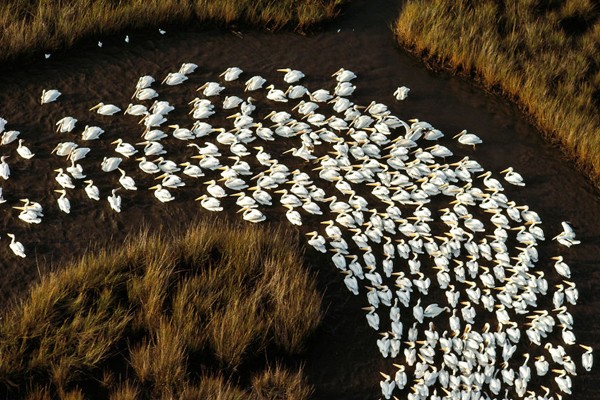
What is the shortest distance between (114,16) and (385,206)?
4099 mm

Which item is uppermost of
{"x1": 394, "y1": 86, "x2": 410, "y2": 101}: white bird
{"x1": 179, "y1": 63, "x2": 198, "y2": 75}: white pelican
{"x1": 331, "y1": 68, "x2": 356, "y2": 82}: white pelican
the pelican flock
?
{"x1": 179, "y1": 63, "x2": 198, "y2": 75}: white pelican

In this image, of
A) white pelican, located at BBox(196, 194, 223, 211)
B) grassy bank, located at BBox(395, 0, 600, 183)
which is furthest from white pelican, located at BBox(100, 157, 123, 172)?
grassy bank, located at BBox(395, 0, 600, 183)

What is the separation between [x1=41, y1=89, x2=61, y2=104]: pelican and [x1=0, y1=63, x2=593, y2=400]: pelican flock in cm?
3

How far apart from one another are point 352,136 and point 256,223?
1670mm

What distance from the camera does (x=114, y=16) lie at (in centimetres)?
916

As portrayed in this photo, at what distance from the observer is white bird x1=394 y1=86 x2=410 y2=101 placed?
355 inches

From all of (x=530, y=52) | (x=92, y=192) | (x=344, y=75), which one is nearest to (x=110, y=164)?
(x=92, y=192)

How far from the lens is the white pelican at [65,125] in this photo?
7.85 metres

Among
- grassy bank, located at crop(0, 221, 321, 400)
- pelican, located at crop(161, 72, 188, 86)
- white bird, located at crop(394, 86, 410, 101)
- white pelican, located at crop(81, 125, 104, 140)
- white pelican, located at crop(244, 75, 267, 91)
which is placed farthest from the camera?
white bird, located at crop(394, 86, 410, 101)

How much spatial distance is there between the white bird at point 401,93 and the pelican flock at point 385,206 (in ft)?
1.07

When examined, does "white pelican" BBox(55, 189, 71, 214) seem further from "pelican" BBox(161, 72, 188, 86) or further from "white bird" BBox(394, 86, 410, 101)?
"white bird" BBox(394, 86, 410, 101)

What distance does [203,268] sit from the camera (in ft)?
21.9

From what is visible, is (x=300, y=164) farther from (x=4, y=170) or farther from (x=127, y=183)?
(x=4, y=170)

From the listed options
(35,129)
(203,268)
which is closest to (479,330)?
(203,268)
